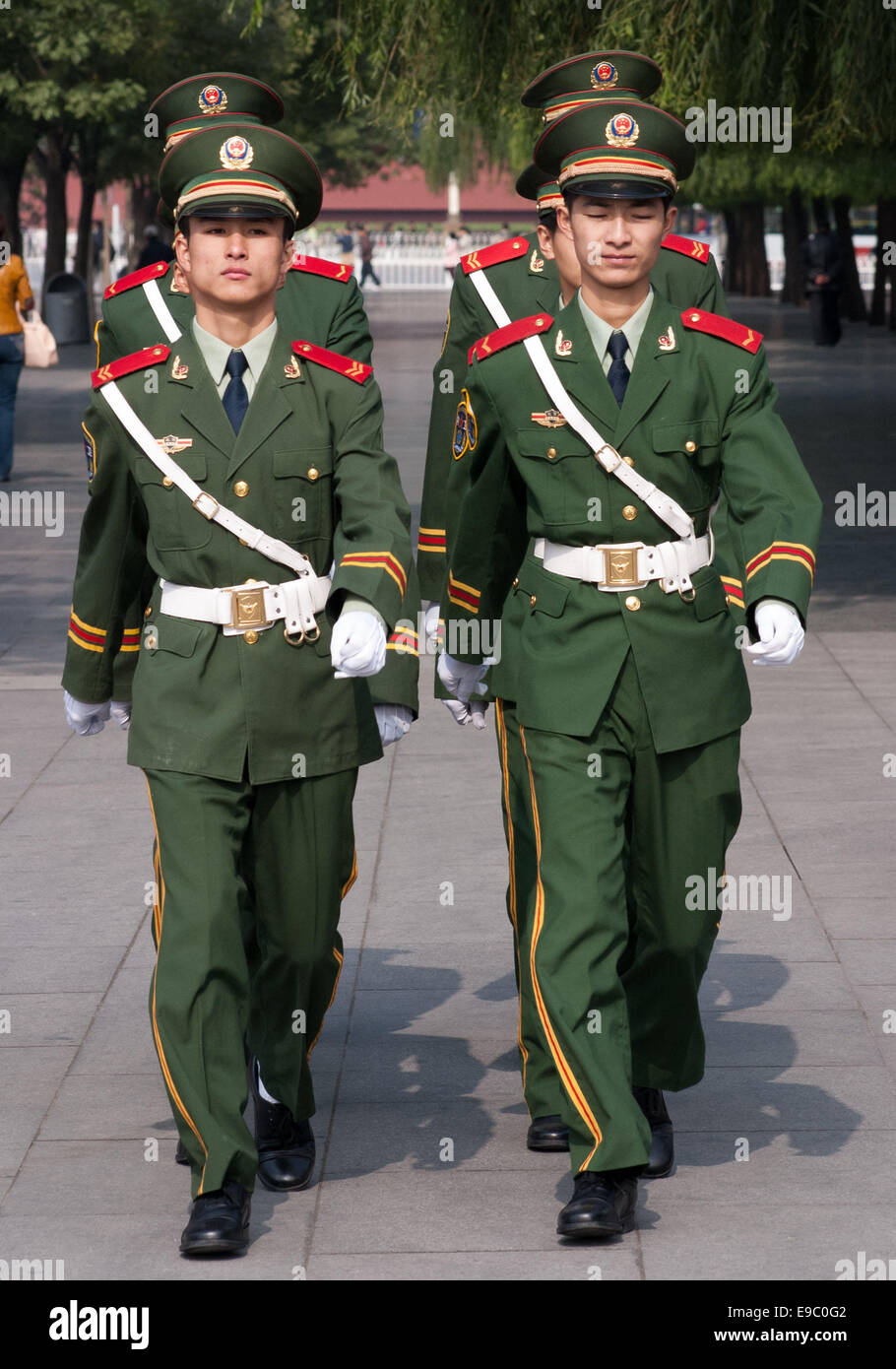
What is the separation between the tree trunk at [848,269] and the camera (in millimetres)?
38000

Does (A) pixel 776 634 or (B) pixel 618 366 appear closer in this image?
(A) pixel 776 634

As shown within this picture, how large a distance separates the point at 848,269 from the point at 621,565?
36.4 meters

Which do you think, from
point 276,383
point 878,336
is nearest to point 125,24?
point 878,336

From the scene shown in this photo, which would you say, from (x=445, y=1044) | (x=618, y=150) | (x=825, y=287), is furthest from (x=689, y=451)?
(x=825, y=287)

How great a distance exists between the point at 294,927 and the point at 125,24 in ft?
92.6

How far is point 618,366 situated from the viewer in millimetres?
4598

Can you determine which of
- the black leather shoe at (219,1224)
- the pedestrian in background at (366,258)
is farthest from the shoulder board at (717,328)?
the pedestrian in background at (366,258)

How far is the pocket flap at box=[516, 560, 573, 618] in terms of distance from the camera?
458 cm

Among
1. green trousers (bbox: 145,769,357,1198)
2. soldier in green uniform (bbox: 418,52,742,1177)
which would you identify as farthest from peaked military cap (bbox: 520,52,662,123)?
green trousers (bbox: 145,769,357,1198)

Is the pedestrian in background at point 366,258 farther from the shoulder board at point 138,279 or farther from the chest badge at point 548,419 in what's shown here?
the chest badge at point 548,419

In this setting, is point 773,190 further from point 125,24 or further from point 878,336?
point 125,24

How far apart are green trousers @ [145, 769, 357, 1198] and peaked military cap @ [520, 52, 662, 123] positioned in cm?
194

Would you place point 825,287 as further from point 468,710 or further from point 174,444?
point 174,444

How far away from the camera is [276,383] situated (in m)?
4.58
